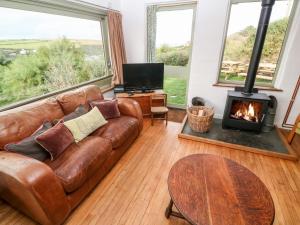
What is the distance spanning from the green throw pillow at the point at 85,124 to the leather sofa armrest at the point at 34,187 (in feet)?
2.02

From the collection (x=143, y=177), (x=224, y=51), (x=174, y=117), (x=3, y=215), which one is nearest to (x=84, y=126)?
(x=143, y=177)

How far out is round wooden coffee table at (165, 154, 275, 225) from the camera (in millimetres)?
1119

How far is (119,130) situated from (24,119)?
103 centimetres

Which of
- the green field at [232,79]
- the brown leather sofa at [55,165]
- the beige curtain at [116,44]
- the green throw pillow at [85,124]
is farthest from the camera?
the beige curtain at [116,44]

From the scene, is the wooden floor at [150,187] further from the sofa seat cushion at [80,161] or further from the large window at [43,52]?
the large window at [43,52]

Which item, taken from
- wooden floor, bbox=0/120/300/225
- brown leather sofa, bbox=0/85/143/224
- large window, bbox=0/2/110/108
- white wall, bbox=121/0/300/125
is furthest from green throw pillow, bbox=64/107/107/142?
white wall, bbox=121/0/300/125

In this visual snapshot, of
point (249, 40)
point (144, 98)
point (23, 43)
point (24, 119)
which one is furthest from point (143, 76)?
point (24, 119)

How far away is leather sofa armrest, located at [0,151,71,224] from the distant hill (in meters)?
3.31

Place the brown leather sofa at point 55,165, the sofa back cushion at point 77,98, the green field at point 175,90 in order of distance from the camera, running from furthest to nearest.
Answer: the green field at point 175,90
the sofa back cushion at point 77,98
the brown leather sofa at point 55,165

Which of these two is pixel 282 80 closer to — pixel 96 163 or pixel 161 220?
pixel 161 220

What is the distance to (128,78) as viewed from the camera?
3281 mm

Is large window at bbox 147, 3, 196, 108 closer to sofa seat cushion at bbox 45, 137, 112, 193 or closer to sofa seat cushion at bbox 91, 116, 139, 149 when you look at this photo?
sofa seat cushion at bbox 91, 116, 139, 149

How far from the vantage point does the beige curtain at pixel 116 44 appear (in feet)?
10.8

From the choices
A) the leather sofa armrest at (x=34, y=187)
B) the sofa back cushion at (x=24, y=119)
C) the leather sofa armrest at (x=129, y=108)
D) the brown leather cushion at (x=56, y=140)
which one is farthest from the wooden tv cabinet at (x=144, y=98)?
the leather sofa armrest at (x=34, y=187)
